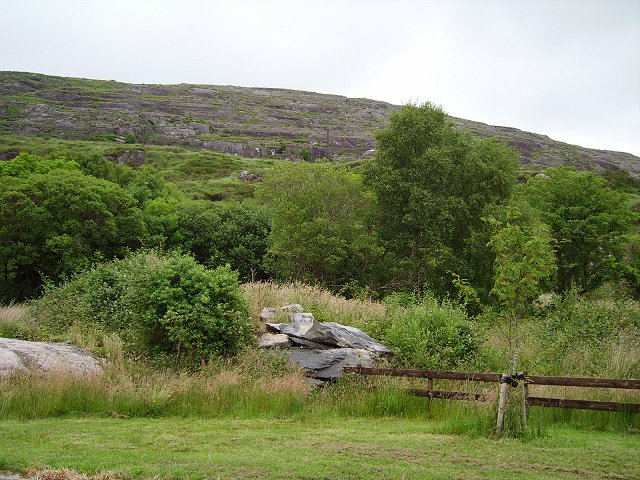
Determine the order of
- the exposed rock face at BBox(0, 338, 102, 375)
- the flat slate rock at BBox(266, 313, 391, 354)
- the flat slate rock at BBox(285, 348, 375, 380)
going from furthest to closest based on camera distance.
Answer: the flat slate rock at BBox(266, 313, 391, 354) → the flat slate rock at BBox(285, 348, 375, 380) → the exposed rock face at BBox(0, 338, 102, 375)

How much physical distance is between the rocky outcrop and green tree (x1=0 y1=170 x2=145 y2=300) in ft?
57.7

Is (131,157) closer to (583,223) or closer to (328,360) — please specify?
(583,223)

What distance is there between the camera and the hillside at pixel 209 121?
11656 cm

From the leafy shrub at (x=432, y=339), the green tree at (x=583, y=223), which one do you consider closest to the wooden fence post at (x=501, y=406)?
the leafy shrub at (x=432, y=339)

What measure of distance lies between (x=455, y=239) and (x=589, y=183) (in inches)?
440

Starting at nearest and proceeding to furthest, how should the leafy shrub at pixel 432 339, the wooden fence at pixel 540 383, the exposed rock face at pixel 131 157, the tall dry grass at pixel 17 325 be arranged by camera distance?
the wooden fence at pixel 540 383
the leafy shrub at pixel 432 339
the tall dry grass at pixel 17 325
the exposed rock face at pixel 131 157

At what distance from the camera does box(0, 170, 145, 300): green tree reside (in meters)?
31.2

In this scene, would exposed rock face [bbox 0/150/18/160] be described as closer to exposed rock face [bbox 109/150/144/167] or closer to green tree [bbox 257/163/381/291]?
exposed rock face [bbox 109/150/144/167]

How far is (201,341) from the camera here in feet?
47.0

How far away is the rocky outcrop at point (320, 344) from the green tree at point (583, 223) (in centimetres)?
2124

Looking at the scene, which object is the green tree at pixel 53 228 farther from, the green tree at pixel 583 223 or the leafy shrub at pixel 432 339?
the green tree at pixel 583 223

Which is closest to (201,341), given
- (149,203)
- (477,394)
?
(477,394)

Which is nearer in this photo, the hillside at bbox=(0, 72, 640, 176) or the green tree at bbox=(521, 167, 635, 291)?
the green tree at bbox=(521, 167, 635, 291)

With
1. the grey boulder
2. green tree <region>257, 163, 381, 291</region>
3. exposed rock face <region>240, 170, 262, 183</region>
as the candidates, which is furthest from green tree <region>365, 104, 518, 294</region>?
exposed rock face <region>240, 170, 262, 183</region>
